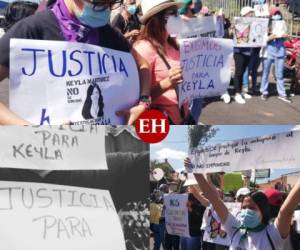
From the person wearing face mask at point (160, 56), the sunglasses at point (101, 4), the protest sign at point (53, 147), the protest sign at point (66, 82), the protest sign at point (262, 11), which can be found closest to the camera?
the protest sign at point (53, 147)

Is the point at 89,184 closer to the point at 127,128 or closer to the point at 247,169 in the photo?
the point at 127,128

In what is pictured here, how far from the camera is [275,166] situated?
2.14 meters

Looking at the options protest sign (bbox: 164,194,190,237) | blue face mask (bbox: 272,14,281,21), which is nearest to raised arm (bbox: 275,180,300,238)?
protest sign (bbox: 164,194,190,237)

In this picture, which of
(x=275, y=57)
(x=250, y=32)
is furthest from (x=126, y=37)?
(x=275, y=57)

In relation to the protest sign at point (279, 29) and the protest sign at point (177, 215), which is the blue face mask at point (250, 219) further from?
the protest sign at point (279, 29)

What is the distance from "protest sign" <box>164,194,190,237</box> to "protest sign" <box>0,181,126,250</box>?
1.00 ft

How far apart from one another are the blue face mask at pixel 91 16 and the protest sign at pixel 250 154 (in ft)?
1.91

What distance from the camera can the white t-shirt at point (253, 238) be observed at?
2.35 metres

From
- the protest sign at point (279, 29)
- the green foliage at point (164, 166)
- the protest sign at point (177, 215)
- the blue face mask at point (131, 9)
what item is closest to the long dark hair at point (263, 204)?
the protest sign at point (177, 215)

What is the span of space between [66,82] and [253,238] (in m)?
0.98

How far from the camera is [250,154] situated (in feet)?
7.11

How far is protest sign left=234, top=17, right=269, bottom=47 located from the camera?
9347 millimetres

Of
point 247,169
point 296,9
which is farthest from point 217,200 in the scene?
point 296,9

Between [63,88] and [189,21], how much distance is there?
114 inches
